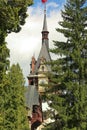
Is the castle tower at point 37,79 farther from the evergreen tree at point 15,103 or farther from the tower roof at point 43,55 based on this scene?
the evergreen tree at point 15,103

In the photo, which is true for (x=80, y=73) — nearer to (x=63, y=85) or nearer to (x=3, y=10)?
(x=63, y=85)

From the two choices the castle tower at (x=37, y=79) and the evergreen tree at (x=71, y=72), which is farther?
the castle tower at (x=37, y=79)

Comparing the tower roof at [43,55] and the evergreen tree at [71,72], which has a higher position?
the tower roof at [43,55]

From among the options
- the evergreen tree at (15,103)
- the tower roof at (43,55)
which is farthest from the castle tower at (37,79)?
the evergreen tree at (15,103)

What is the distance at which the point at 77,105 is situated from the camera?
24.7m

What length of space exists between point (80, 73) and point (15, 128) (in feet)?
37.7

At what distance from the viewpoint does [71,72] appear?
84.4ft

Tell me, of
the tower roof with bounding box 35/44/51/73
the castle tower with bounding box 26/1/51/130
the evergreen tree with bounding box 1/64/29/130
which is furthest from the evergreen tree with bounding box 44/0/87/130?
the tower roof with bounding box 35/44/51/73

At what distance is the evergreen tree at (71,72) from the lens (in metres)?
24.8

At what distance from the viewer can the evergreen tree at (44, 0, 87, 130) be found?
81.5ft

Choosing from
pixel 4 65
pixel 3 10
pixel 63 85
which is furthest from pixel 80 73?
pixel 3 10

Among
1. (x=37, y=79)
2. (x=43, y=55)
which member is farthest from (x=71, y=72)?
(x=43, y=55)

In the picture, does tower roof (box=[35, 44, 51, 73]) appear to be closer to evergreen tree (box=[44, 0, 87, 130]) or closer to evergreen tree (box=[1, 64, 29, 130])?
evergreen tree (box=[1, 64, 29, 130])

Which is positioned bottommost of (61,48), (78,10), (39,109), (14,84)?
(39,109)
